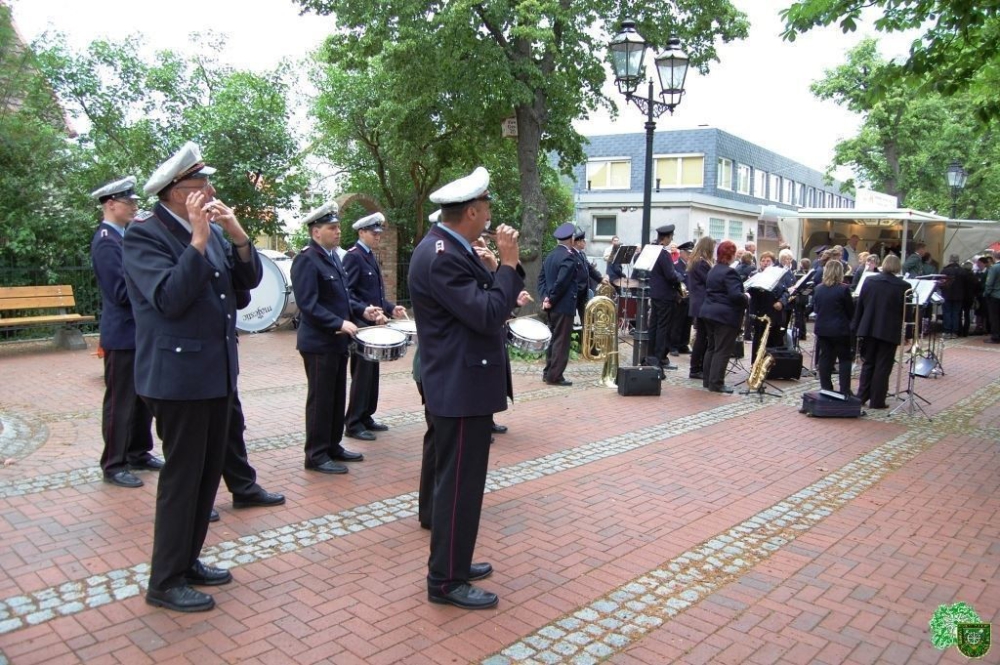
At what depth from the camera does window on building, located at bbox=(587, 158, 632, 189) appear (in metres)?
37.5

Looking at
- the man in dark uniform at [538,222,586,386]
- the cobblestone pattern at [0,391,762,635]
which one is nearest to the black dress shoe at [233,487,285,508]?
the cobblestone pattern at [0,391,762,635]

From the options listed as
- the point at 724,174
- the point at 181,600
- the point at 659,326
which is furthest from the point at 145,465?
the point at 724,174

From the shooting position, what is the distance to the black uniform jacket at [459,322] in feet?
12.0

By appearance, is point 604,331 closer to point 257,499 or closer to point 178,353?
point 257,499

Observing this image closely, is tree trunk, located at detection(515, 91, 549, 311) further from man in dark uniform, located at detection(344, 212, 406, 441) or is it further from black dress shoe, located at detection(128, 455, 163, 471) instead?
black dress shoe, located at detection(128, 455, 163, 471)

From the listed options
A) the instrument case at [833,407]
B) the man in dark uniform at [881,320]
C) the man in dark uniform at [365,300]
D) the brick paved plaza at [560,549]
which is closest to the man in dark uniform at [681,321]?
the man in dark uniform at [881,320]

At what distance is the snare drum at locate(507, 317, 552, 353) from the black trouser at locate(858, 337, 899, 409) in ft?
16.4

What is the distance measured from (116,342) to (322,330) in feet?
4.83

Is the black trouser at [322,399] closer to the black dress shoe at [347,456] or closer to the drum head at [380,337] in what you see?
the black dress shoe at [347,456]

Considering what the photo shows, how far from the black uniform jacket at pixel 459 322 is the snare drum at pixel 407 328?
84.3 inches

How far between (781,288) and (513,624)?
8.83 meters

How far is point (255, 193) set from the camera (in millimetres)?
15992

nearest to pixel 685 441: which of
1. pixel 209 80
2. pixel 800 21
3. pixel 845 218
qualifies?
pixel 800 21

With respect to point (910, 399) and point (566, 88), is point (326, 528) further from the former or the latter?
point (566, 88)
